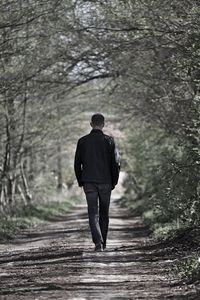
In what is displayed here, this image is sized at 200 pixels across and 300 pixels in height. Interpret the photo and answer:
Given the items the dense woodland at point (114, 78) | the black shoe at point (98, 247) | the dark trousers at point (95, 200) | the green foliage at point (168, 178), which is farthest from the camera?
the dense woodland at point (114, 78)

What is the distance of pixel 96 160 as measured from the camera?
12.5 m

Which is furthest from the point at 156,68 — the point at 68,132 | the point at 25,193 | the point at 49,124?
the point at 68,132

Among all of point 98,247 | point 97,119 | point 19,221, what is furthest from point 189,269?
point 19,221

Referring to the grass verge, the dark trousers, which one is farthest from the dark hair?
the grass verge

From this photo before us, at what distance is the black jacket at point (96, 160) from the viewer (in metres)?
12.4

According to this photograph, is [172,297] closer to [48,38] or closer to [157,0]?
[157,0]

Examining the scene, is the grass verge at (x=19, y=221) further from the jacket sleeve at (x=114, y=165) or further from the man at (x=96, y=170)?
the jacket sleeve at (x=114, y=165)

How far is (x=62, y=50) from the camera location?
21203 millimetres

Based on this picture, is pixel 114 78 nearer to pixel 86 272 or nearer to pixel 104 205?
pixel 104 205

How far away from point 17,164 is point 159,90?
11.8m

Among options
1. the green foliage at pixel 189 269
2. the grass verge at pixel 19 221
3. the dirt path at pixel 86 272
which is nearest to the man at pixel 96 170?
the dirt path at pixel 86 272

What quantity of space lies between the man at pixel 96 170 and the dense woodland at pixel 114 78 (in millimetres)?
1946

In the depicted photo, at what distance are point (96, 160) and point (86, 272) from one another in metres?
2.74

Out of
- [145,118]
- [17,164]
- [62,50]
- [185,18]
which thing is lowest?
[17,164]
